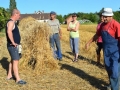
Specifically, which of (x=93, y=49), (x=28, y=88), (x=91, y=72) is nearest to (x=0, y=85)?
(x=28, y=88)

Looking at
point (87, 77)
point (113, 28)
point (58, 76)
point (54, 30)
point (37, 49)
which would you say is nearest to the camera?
point (113, 28)

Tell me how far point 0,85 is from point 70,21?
13.1 ft

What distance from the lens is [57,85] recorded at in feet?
23.8

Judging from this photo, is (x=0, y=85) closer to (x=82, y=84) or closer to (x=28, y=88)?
(x=28, y=88)

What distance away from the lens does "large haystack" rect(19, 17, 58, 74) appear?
340 inches

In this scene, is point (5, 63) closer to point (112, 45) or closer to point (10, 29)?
point (10, 29)

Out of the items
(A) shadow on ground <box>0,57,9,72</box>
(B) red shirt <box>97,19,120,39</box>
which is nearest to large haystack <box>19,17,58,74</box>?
(A) shadow on ground <box>0,57,9,72</box>

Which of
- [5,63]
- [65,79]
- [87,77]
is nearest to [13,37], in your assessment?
[65,79]

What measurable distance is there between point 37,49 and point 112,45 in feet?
9.79

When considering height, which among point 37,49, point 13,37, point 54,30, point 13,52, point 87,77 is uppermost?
point 13,37

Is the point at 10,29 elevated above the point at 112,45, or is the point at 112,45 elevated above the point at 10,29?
the point at 10,29

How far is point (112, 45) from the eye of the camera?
20.4 ft

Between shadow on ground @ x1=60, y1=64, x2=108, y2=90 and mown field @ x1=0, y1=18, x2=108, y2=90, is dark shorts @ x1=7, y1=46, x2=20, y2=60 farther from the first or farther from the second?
shadow on ground @ x1=60, y1=64, x2=108, y2=90

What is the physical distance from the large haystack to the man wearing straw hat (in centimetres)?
273
